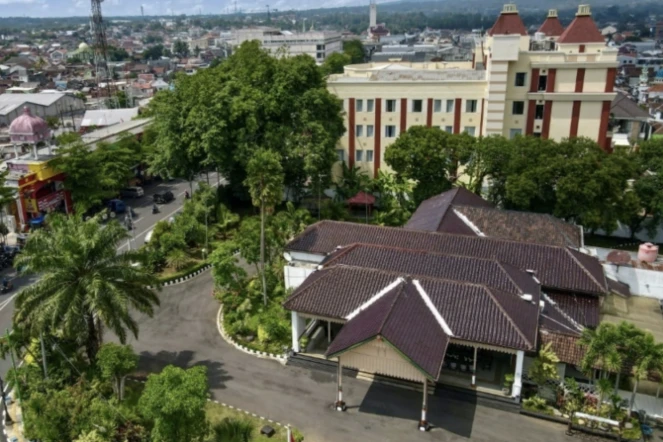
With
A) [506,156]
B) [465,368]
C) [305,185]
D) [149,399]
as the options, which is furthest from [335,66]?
[149,399]

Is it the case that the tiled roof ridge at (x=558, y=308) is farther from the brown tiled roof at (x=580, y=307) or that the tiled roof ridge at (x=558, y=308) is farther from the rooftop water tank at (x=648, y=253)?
the rooftop water tank at (x=648, y=253)

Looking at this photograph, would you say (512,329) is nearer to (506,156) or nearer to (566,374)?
(566,374)

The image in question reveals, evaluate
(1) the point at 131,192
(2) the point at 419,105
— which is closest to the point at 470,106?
(2) the point at 419,105

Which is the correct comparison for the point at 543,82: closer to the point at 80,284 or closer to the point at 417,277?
the point at 417,277

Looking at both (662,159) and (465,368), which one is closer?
(465,368)

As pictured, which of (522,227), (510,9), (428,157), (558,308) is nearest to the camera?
(558,308)
